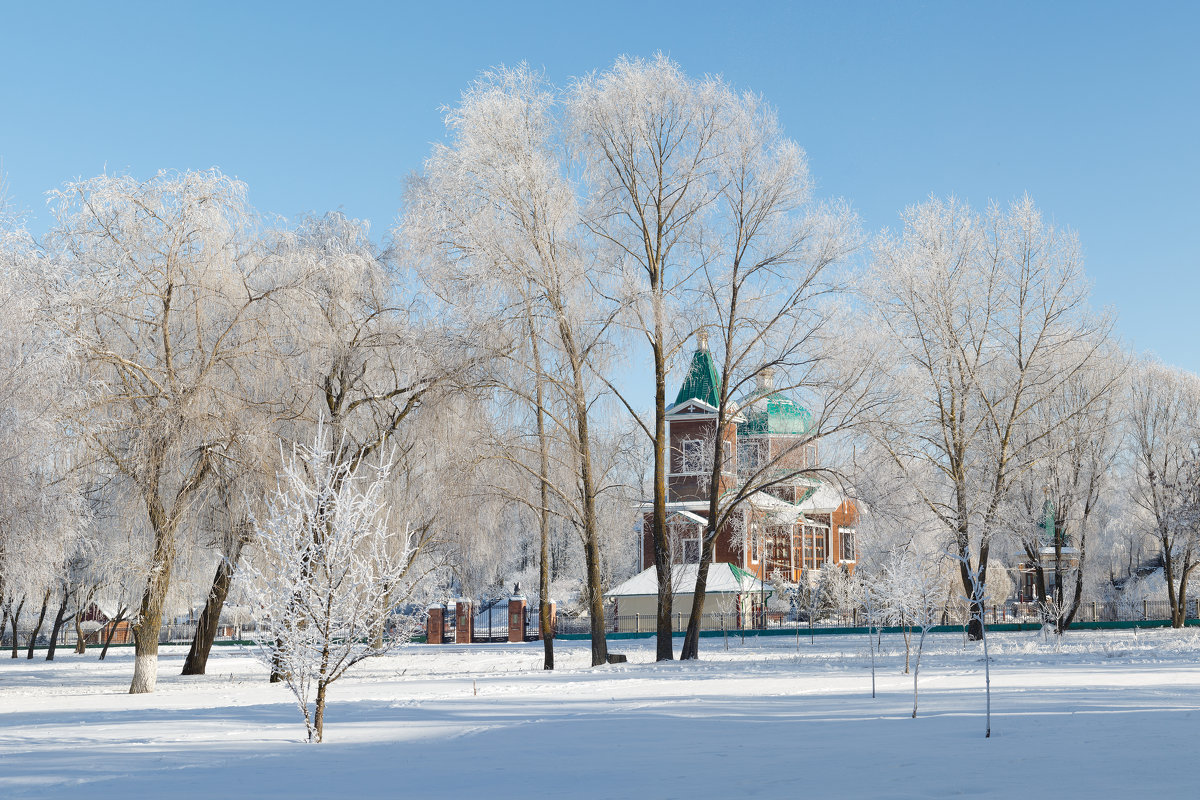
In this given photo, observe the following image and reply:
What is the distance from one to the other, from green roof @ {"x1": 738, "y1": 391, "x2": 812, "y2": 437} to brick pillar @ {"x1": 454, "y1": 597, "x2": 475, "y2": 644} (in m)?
16.0

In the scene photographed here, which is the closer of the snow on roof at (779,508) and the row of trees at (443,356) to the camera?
the row of trees at (443,356)

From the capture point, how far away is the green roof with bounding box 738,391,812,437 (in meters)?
23.8

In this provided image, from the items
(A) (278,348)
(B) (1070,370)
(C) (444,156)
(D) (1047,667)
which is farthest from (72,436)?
(B) (1070,370)

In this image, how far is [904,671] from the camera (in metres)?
21.6

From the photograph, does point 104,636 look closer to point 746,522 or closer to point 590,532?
point 746,522

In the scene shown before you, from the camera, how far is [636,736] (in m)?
11.6

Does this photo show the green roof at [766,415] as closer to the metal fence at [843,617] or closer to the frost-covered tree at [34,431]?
the metal fence at [843,617]

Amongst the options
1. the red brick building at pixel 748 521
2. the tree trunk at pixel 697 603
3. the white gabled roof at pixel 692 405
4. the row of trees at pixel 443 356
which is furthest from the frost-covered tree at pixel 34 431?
the white gabled roof at pixel 692 405

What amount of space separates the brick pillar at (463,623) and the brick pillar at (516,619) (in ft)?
6.27

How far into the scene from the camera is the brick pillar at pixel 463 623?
145 feet

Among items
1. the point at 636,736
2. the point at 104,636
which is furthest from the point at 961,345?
the point at 104,636

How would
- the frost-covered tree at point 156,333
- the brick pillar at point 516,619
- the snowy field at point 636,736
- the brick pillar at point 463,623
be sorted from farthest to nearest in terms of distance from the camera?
the brick pillar at point 463,623, the brick pillar at point 516,619, the frost-covered tree at point 156,333, the snowy field at point 636,736

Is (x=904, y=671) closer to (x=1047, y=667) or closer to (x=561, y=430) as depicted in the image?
(x=1047, y=667)

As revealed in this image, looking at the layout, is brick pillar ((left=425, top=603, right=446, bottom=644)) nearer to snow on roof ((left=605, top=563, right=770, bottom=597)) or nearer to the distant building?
snow on roof ((left=605, top=563, right=770, bottom=597))
